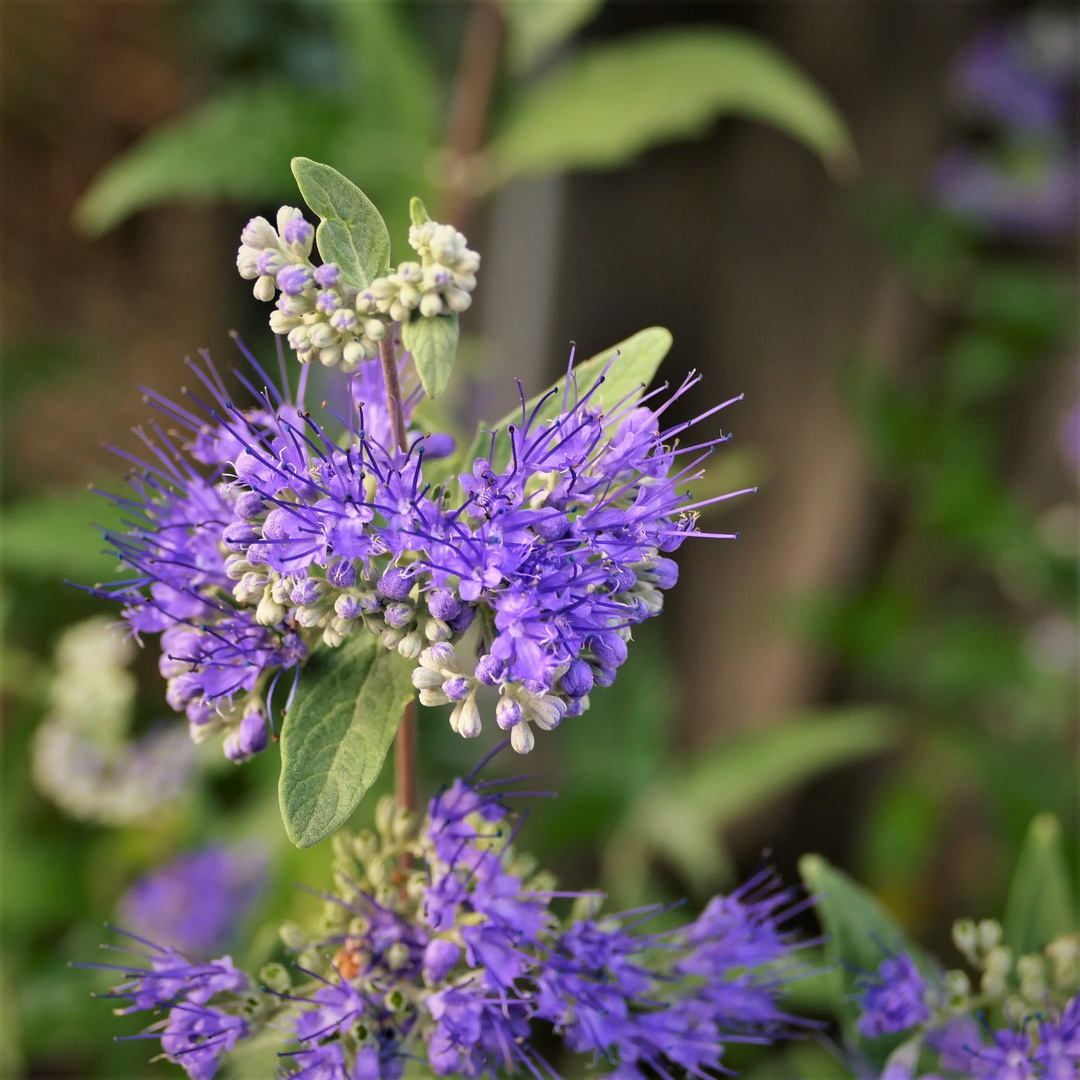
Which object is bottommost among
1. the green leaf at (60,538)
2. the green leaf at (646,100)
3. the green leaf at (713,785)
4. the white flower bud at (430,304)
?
the green leaf at (713,785)

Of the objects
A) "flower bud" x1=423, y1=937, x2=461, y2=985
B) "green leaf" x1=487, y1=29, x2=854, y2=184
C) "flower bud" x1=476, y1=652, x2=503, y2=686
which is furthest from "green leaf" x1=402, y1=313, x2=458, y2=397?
"green leaf" x1=487, y1=29, x2=854, y2=184

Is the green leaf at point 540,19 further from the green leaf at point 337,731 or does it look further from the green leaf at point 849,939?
the green leaf at point 849,939

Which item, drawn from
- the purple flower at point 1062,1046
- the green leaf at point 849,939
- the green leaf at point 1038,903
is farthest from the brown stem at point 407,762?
the green leaf at point 1038,903

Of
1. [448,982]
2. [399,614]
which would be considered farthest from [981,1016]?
[399,614]

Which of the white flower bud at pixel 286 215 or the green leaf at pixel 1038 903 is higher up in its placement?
the white flower bud at pixel 286 215

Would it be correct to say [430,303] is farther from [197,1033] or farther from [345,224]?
[197,1033]

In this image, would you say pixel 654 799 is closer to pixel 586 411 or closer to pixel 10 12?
pixel 586 411
